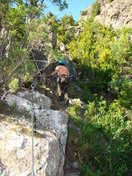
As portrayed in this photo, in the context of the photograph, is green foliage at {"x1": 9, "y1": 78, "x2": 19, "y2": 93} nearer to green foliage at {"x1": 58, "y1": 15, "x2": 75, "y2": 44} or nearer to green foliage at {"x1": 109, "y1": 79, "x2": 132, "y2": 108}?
green foliage at {"x1": 109, "y1": 79, "x2": 132, "y2": 108}

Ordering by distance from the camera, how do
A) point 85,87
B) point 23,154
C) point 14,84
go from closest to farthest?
point 23,154 < point 14,84 < point 85,87

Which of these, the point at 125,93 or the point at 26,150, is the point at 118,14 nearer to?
the point at 125,93

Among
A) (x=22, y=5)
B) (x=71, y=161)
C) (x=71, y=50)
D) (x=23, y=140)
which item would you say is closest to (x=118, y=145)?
(x=71, y=161)

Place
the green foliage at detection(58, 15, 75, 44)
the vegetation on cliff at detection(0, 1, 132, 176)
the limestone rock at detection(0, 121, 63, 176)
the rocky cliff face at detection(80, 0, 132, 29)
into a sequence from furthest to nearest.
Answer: the rocky cliff face at detection(80, 0, 132, 29)
the green foliage at detection(58, 15, 75, 44)
the vegetation on cliff at detection(0, 1, 132, 176)
the limestone rock at detection(0, 121, 63, 176)

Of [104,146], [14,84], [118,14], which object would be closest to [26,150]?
[14,84]

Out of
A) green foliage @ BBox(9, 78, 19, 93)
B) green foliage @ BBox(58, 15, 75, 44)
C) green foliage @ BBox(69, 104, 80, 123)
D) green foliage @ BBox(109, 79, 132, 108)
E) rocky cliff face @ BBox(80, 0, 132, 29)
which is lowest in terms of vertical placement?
green foliage @ BBox(69, 104, 80, 123)

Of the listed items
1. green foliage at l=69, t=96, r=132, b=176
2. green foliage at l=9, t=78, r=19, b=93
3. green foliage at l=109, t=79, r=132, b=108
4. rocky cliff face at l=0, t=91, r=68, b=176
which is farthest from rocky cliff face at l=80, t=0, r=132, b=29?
rocky cliff face at l=0, t=91, r=68, b=176

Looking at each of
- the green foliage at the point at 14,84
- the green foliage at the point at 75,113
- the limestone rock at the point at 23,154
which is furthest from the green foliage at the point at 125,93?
the limestone rock at the point at 23,154

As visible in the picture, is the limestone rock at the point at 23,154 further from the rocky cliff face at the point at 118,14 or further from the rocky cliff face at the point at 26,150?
the rocky cliff face at the point at 118,14

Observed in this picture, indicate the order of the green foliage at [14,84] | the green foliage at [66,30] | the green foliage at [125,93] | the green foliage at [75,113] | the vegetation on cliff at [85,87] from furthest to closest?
the green foliage at [66,30]
the green foliage at [125,93]
the green foliage at [75,113]
the vegetation on cliff at [85,87]
the green foliage at [14,84]

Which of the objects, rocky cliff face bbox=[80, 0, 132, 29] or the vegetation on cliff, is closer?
the vegetation on cliff

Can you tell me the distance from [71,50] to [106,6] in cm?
902

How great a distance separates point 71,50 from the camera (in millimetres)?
12969

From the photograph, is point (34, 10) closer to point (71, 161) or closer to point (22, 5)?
point (22, 5)
